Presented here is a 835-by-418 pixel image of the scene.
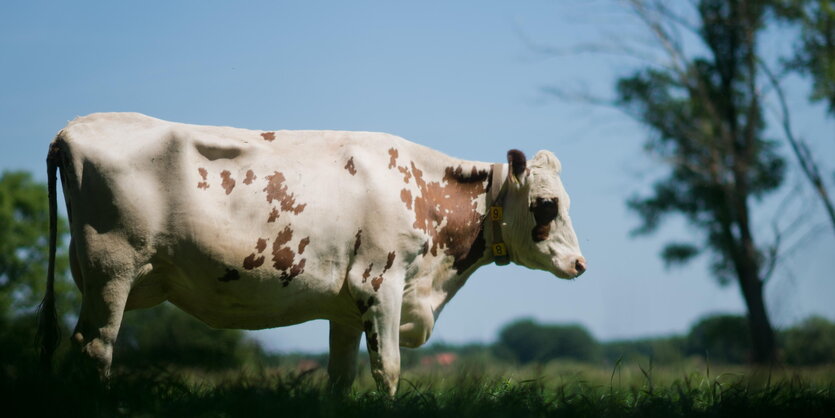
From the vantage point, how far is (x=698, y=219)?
88.8 ft

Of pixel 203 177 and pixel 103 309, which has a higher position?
pixel 203 177

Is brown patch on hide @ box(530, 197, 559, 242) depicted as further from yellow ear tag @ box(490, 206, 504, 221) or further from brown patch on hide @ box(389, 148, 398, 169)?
brown patch on hide @ box(389, 148, 398, 169)

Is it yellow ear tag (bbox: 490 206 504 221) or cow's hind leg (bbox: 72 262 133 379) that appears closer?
cow's hind leg (bbox: 72 262 133 379)

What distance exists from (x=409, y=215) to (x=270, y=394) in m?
2.38

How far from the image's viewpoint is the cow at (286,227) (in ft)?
19.4

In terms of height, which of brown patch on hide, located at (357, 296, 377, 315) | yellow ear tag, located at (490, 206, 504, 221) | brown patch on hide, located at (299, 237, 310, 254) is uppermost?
yellow ear tag, located at (490, 206, 504, 221)

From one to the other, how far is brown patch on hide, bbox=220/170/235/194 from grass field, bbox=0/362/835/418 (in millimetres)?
1389

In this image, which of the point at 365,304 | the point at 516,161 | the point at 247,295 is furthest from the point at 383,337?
the point at 516,161

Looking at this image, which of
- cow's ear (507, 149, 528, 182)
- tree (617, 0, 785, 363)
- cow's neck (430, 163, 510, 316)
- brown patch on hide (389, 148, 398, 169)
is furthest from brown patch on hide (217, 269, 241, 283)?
tree (617, 0, 785, 363)

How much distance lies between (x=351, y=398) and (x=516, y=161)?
2924mm

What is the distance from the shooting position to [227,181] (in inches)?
246

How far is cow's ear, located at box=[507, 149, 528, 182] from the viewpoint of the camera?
7367mm

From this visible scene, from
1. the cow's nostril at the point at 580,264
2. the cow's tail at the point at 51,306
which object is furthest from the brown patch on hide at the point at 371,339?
the cow's tail at the point at 51,306

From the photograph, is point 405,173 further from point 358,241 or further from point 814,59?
point 814,59
